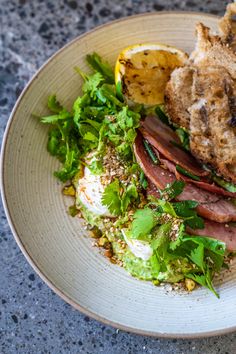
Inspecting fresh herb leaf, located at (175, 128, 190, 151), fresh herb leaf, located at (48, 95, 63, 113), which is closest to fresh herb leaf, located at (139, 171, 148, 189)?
fresh herb leaf, located at (175, 128, 190, 151)

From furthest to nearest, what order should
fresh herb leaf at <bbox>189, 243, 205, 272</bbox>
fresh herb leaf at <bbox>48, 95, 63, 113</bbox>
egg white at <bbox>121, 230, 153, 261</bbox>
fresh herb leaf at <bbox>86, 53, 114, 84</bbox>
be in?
1. fresh herb leaf at <bbox>86, 53, 114, 84</bbox>
2. fresh herb leaf at <bbox>48, 95, 63, 113</bbox>
3. egg white at <bbox>121, 230, 153, 261</bbox>
4. fresh herb leaf at <bbox>189, 243, 205, 272</bbox>

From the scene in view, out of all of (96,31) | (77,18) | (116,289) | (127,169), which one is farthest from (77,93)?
(116,289)

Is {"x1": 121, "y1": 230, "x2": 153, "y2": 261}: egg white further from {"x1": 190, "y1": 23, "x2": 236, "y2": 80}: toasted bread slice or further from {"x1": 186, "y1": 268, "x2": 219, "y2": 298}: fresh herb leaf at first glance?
{"x1": 190, "y1": 23, "x2": 236, "y2": 80}: toasted bread slice

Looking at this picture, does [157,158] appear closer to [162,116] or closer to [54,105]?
[162,116]

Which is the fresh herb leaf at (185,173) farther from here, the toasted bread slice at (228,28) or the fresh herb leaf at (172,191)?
the toasted bread slice at (228,28)

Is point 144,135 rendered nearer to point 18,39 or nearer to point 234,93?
point 234,93

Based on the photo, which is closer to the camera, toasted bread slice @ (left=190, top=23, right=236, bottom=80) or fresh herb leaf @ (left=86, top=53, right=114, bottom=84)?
toasted bread slice @ (left=190, top=23, right=236, bottom=80)

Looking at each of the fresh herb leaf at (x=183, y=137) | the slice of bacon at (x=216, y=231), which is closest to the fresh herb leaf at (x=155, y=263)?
the slice of bacon at (x=216, y=231)
